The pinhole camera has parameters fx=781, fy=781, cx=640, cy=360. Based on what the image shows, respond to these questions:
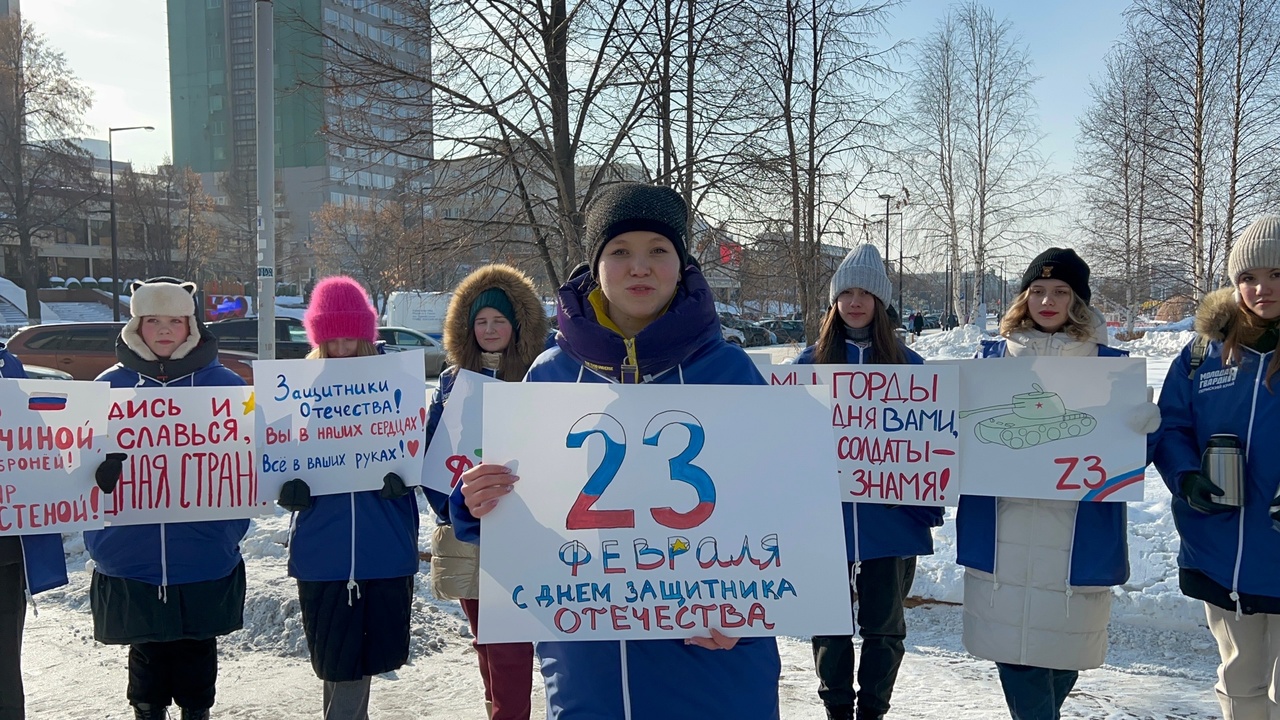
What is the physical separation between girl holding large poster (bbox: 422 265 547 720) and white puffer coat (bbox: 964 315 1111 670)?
81.7 inches

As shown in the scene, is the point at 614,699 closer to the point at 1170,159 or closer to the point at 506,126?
the point at 506,126

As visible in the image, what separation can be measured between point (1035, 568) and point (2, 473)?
441 cm

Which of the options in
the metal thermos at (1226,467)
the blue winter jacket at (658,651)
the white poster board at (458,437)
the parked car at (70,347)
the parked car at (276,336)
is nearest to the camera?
the blue winter jacket at (658,651)

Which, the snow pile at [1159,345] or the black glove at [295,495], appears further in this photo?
the snow pile at [1159,345]

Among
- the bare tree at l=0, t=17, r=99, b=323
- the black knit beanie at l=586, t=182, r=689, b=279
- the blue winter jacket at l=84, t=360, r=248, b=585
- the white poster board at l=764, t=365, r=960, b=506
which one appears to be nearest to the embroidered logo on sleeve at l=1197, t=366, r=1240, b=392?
the white poster board at l=764, t=365, r=960, b=506

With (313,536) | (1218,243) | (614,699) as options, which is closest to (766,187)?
(313,536)

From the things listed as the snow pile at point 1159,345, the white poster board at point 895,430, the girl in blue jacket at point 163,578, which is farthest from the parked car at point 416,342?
the snow pile at point 1159,345

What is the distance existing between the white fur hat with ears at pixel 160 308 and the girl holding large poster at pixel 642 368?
220cm

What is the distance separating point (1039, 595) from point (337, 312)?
3.36 m

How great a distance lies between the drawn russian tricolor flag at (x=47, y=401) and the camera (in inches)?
134

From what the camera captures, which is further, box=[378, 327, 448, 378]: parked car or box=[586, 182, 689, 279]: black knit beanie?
box=[378, 327, 448, 378]: parked car

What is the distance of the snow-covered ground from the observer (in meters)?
4.11

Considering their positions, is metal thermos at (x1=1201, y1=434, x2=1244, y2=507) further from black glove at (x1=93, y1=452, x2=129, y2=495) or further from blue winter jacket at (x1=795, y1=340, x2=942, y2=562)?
black glove at (x1=93, y1=452, x2=129, y2=495)

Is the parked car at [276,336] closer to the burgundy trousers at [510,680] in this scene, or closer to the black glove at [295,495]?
the black glove at [295,495]
